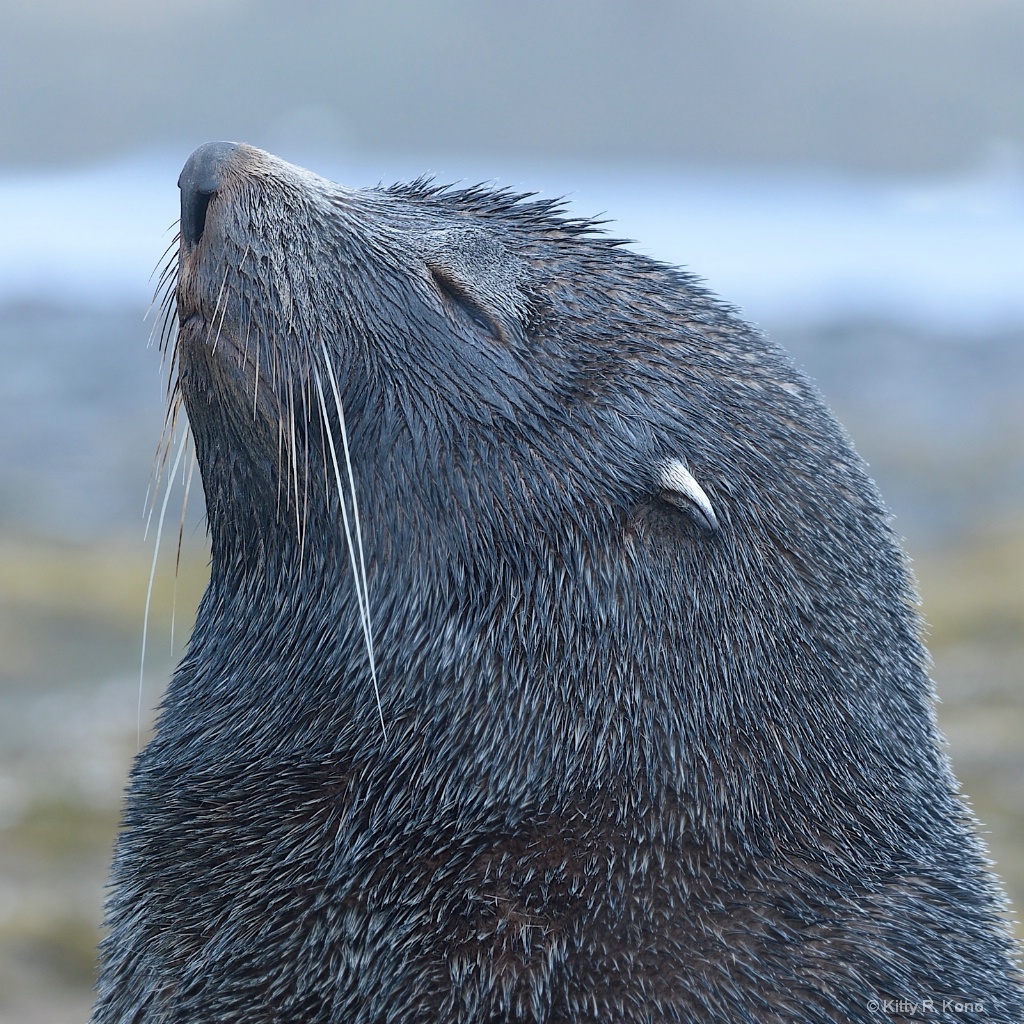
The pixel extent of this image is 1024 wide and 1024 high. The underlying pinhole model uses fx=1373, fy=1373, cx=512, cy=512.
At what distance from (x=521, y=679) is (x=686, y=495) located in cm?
65

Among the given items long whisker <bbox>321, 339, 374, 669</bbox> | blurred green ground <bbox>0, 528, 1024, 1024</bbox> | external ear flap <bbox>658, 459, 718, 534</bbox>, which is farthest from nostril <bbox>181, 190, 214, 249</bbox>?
blurred green ground <bbox>0, 528, 1024, 1024</bbox>

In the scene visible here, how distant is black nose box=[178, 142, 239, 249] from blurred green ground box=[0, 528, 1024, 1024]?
15.3ft

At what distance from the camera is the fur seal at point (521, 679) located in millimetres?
3533

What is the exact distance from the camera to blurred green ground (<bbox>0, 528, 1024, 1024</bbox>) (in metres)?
7.61

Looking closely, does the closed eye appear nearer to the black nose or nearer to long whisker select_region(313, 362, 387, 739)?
long whisker select_region(313, 362, 387, 739)

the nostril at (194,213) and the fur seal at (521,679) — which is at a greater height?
the nostril at (194,213)

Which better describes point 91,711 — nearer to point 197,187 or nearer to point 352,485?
point 197,187

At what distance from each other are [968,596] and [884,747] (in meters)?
11.8

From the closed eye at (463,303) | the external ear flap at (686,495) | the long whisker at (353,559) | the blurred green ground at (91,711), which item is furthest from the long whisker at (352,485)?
the blurred green ground at (91,711)

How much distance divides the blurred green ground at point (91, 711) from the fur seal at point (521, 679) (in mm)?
3644

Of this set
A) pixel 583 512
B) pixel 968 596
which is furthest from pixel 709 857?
pixel 968 596

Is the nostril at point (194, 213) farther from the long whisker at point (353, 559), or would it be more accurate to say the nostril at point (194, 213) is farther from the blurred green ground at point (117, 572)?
the blurred green ground at point (117, 572)

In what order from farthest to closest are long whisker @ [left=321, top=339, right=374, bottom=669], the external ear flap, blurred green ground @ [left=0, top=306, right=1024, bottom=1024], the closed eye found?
1. blurred green ground @ [left=0, top=306, right=1024, bottom=1024]
2. the closed eye
3. the external ear flap
4. long whisker @ [left=321, top=339, right=374, bottom=669]

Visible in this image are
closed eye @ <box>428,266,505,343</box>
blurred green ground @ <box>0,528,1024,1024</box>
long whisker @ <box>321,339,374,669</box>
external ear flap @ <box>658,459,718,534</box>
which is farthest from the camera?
blurred green ground @ <box>0,528,1024,1024</box>
